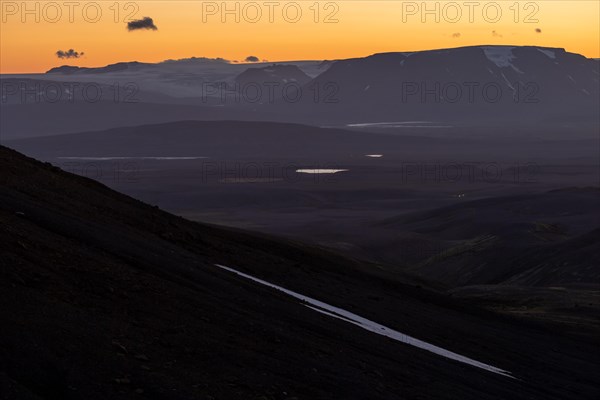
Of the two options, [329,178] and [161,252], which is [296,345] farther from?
[329,178]

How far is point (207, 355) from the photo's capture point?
65.7 ft

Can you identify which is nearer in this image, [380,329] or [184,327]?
[184,327]

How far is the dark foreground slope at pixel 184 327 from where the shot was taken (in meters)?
17.5

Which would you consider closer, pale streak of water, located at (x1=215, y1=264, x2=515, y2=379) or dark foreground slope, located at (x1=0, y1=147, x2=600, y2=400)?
dark foreground slope, located at (x1=0, y1=147, x2=600, y2=400)

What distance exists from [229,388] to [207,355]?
→ 5.73ft

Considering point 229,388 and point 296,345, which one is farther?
point 296,345

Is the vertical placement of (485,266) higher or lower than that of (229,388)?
lower

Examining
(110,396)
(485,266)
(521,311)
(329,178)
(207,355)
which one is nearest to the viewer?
(110,396)

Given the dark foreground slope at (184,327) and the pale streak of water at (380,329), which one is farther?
the pale streak of water at (380,329)

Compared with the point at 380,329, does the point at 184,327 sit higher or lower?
higher

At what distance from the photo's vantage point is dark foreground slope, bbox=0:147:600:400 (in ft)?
57.5

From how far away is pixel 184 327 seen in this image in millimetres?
21359

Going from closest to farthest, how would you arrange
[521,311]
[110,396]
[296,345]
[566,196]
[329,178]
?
[110,396] → [296,345] → [521,311] → [566,196] → [329,178]

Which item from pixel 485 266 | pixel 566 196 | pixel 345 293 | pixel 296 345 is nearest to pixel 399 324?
pixel 345 293
